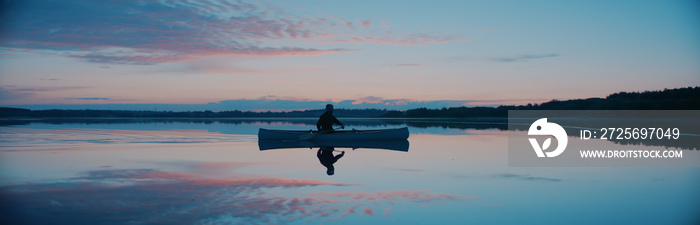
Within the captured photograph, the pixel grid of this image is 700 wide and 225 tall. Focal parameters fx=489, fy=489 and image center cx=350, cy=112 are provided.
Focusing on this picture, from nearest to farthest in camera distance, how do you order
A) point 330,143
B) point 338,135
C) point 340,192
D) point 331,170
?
point 340,192 → point 331,170 → point 330,143 → point 338,135

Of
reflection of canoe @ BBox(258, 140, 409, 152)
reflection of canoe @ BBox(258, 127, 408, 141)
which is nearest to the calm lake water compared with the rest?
reflection of canoe @ BBox(258, 140, 409, 152)

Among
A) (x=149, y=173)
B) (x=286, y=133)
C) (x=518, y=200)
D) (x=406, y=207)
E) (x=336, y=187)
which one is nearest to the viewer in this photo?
(x=406, y=207)

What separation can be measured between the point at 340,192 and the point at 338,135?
12.5m

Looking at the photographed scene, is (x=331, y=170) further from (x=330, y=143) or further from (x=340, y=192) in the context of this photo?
(x=330, y=143)

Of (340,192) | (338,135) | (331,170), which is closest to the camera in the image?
(340,192)

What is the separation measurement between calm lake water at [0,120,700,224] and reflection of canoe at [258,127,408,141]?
24.1 feet

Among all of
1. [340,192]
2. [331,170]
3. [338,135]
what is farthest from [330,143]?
[340,192]

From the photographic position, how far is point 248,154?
599 inches

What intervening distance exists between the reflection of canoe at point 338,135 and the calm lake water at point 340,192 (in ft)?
24.1

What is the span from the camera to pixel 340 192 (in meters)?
8.04

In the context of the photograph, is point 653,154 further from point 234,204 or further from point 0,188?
point 0,188

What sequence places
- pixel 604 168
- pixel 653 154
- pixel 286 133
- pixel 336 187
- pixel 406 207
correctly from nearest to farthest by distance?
pixel 406 207, pixel 336 187, pixel 604 168, pixel 653 154, pixel 286 133

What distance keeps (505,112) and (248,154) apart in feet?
242

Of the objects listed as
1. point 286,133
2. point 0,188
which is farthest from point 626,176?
point 286,133
